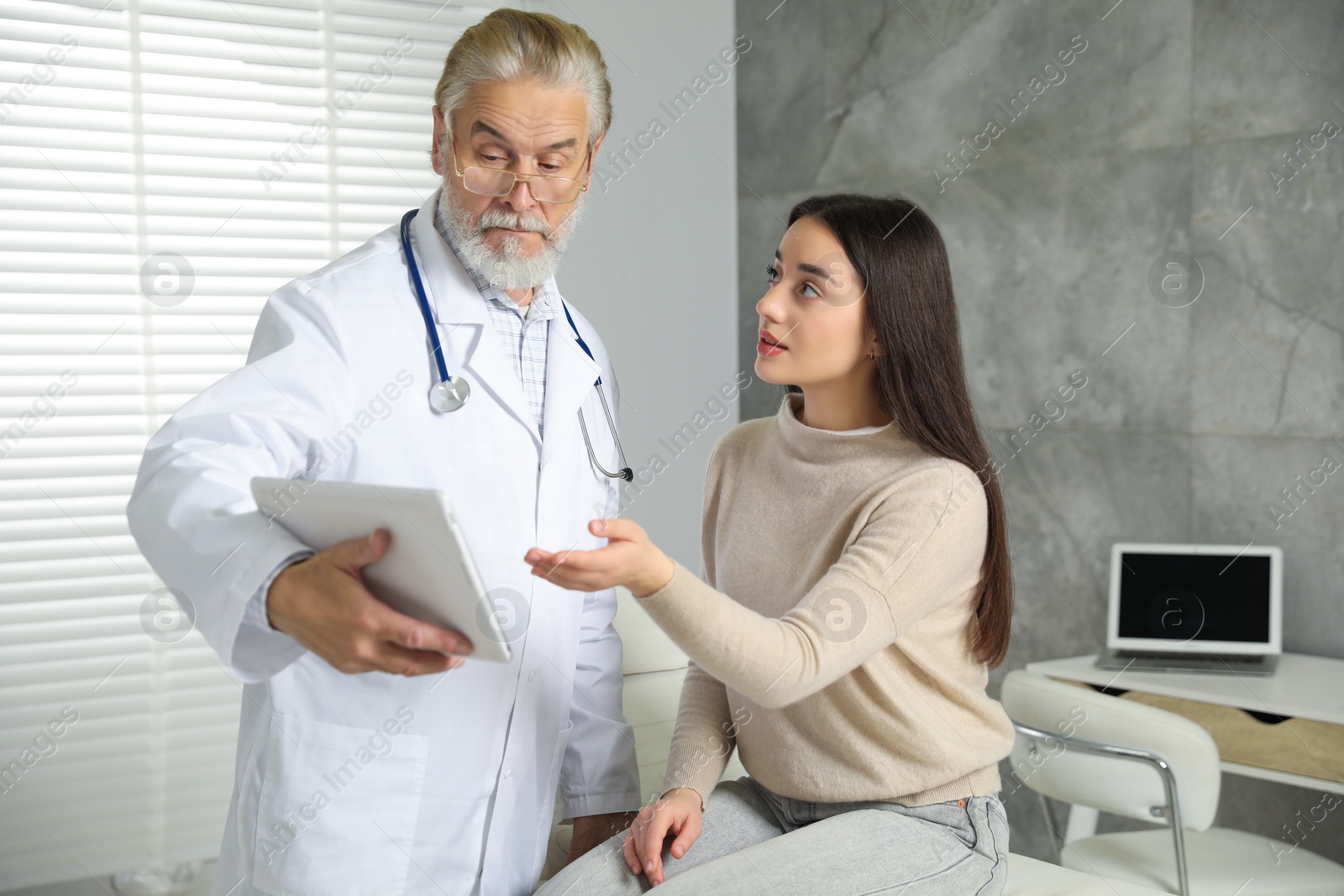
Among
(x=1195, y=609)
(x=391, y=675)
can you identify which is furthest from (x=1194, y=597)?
(x=391, y=675)

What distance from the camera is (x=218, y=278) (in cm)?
274

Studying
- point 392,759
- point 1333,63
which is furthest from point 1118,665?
point 392,759

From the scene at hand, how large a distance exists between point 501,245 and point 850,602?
62 cm

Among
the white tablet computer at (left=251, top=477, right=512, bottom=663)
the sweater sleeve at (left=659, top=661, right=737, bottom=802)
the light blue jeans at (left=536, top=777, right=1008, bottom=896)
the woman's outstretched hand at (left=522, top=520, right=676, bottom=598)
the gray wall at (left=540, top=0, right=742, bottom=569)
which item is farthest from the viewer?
the gray wall at (left=540, top=0, right=742, bottom=569)

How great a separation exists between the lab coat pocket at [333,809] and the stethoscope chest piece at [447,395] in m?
0.39

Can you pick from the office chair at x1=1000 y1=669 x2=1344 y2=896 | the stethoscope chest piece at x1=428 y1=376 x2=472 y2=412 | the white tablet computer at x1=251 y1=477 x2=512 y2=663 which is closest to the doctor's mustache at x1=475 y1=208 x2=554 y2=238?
the stethoscope chest piece at x1=428 y1=376 x2=472 y2=412

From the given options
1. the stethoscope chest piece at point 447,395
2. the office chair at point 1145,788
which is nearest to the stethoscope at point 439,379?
the stethoscope chest piece at point 447,395

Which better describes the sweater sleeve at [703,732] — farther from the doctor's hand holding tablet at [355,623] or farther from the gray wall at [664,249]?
the gray wall at [664,249]

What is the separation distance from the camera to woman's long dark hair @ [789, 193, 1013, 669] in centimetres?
138

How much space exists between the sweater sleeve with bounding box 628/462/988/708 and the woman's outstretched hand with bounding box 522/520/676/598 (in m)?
0.02

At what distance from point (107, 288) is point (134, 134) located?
382 mm

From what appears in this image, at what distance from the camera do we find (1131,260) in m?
2.68

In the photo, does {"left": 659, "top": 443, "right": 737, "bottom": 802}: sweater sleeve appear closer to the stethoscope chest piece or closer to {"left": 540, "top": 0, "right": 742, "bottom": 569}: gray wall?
the stethoscope chest piece

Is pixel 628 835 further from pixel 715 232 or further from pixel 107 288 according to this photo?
pixel 715 232
